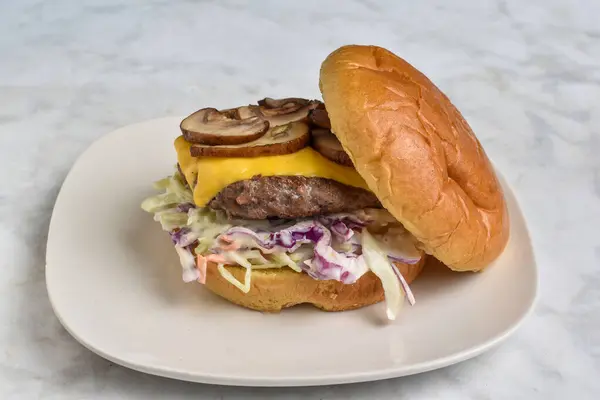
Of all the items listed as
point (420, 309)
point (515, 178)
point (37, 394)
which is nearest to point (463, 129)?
point (420, 309)

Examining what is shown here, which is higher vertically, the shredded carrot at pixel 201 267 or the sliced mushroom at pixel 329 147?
the sliced mushroom at pixel 329 147

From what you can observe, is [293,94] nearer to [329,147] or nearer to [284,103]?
[284,103]

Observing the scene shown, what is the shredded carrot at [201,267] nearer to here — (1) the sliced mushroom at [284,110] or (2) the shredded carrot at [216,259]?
(2) the shredded carrot at [216,259]

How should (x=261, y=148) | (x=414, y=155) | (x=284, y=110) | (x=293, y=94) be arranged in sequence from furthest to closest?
(x=293, y=94) → (x=284, y=110) → (x=261, y=148) → (x=414, y=155)

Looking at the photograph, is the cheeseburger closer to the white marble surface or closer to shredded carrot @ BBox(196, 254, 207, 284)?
shredded carrot @ BBox(196, 254, 207, 284)

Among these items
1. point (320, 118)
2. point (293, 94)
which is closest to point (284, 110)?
point (320, 118)

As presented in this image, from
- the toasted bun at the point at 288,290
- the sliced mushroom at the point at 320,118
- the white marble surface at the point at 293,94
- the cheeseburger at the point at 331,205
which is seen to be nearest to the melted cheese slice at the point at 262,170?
the cheeseburger at the point at 331,205
